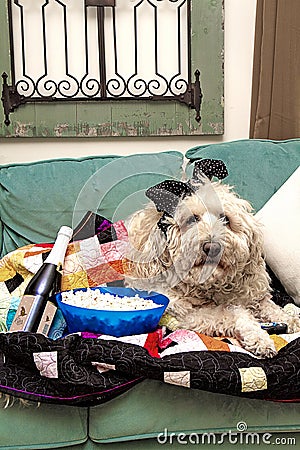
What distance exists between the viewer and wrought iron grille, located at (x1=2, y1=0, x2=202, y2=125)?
2.87 metres

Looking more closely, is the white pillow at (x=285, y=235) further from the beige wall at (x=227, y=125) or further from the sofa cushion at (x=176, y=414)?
the beige wall at (x=227, y=125)

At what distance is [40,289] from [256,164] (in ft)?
3.20

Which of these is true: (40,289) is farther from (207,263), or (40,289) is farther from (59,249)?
(207,263)

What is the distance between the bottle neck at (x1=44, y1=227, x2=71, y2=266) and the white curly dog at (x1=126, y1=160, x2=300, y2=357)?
243 mm

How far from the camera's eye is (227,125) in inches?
120

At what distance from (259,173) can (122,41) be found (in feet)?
3.38

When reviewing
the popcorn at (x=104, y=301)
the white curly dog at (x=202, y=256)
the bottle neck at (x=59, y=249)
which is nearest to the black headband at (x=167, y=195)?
the white curly dog at (x=202, y=256)

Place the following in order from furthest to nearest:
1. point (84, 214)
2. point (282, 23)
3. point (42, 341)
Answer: point (282, 23) < point (84, 214) < point (42, 341)

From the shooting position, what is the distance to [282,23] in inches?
112

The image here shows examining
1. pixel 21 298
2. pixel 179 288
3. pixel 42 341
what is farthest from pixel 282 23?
pixel 42 341

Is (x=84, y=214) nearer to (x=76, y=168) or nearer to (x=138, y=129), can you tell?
(x=76, y=168)

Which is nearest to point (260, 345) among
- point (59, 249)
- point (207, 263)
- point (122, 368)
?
point (207, 263)

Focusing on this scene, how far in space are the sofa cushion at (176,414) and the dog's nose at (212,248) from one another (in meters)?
0.41

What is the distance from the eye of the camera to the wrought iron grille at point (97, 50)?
113 inches
